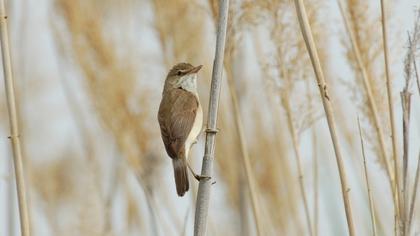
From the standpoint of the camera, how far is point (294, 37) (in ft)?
10.1

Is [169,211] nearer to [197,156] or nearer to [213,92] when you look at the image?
[197,156]

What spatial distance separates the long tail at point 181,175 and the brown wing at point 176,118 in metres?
0.03

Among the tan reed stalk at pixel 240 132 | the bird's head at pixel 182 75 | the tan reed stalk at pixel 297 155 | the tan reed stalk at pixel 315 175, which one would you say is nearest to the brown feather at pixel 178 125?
the bird's head at pixel 182 75

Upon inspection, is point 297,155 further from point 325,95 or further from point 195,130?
point 325,95

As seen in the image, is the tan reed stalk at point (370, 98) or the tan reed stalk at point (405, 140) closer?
the tan reed stalk at point (405, 140)

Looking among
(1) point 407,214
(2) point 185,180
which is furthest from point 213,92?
(1) point 407,214

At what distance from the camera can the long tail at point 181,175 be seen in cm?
233

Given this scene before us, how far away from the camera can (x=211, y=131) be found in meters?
1.98

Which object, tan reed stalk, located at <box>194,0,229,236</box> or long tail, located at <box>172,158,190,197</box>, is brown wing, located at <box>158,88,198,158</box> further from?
tan reed stalk, located at <box>194,0,229,236</box>

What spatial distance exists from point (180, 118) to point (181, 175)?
0.25 m

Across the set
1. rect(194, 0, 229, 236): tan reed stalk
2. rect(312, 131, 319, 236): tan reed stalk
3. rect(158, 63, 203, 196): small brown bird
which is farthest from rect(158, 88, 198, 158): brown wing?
rect(312, 131, 319, 236): tan reed stalk

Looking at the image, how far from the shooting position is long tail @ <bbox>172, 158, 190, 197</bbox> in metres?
2.33

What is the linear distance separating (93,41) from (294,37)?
84cm

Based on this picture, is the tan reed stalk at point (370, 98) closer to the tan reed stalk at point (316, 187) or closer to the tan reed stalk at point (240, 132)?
the tan reed stalk at point (240, 132)
